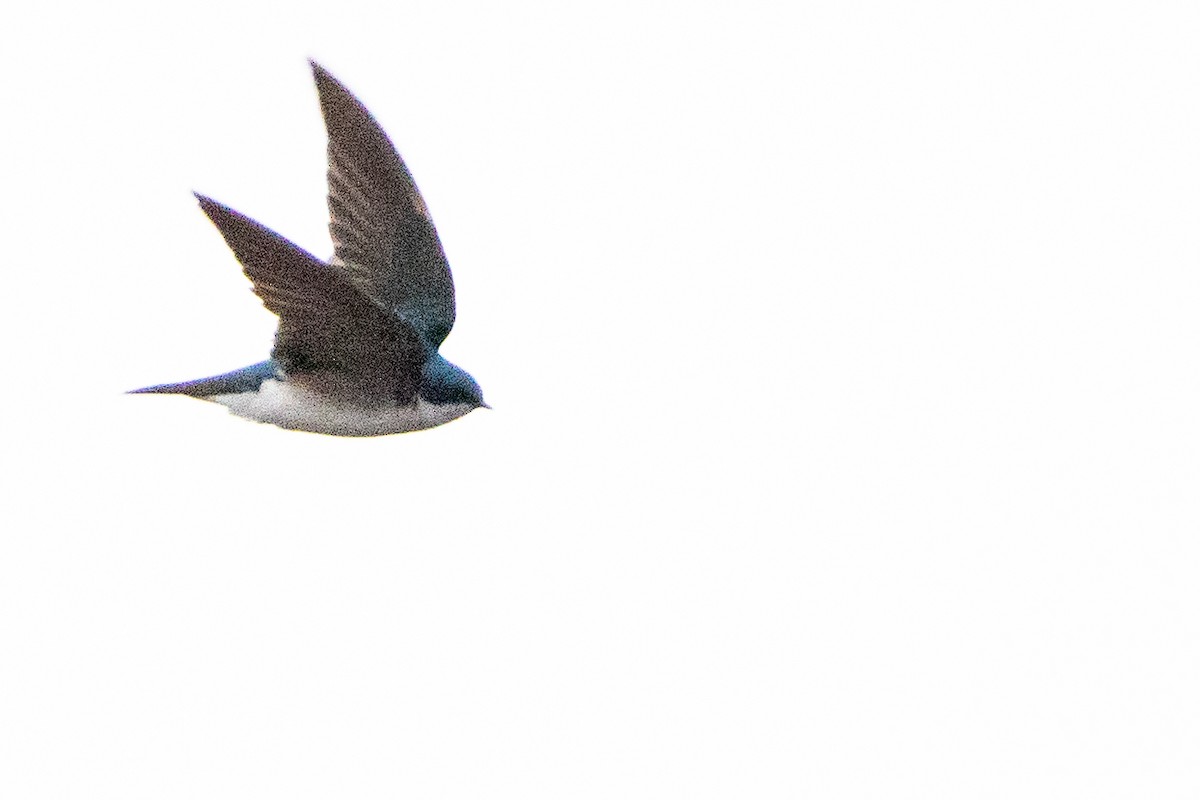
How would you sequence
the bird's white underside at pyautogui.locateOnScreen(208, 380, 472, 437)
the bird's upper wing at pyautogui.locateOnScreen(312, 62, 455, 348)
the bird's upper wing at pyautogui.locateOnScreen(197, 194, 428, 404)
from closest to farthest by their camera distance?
the bird's upper wing at pyautogui.locateOnScreen(197, 194, 428, 404) < the bird's white underside at pyautogui.locateOnScreen(208, 380, 472, 437) < the bird's upper wing at pyautogui.locateOnScreen(312, 62, 455, 348)

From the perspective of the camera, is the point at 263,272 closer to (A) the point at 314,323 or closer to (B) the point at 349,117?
(A) the point at 314,323

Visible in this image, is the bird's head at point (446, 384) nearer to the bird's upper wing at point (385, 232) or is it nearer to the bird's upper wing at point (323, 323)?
the bird's upper wing at point (323, 323)

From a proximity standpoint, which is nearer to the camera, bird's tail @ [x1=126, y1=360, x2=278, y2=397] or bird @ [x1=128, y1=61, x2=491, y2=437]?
bird @ [x1=128, y1=61, x2=491, y2=437]

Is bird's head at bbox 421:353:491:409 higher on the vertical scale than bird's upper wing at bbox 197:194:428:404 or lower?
lower

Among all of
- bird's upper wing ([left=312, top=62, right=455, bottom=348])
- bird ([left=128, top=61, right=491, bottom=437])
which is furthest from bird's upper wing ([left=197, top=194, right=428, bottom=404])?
bird's upper wing ([left=312, top=62, right=455, bottom=348])

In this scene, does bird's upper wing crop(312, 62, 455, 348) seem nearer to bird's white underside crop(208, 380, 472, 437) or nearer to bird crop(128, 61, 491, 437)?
bird crop(128, 61, 491, 437)

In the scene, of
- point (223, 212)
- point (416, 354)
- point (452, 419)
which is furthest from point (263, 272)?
point (452, 419)

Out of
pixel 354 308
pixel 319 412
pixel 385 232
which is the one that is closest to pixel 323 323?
pixel 354 308

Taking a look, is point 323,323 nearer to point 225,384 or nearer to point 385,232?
point 225,384
